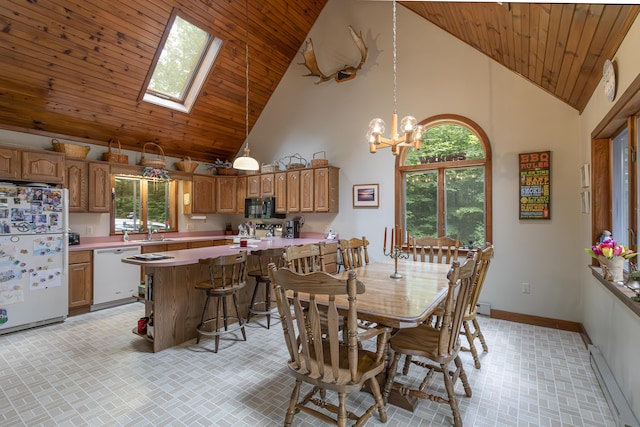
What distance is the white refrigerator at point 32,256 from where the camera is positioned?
342 centimetres

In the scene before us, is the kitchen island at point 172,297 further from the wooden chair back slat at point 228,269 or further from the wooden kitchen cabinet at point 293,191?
the wooden kitchen cabinet at point 293,191

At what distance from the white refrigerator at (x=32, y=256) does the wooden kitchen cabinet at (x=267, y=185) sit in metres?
2.89

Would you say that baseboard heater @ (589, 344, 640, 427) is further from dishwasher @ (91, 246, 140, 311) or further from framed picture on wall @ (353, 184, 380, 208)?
dishwasher @ (91, 246, 140, 311)

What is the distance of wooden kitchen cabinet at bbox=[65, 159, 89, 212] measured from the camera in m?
4.32

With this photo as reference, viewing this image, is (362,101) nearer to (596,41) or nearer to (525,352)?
(596,41)

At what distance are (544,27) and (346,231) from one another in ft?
11.4

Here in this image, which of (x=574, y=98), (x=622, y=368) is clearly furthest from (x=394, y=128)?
(x=622, y=368)

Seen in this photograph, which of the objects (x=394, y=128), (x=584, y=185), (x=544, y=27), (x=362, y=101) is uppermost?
(x=362, y=101)

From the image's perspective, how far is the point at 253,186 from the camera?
6.04 m

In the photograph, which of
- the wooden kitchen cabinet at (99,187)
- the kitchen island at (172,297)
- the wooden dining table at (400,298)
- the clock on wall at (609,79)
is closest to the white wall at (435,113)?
the clock on wall at (609,79)

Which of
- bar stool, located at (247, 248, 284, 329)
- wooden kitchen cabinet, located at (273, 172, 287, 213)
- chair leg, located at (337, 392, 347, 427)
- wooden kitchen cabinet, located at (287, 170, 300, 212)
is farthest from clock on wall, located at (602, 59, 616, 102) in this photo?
wooden kitchen cabinet, located at (273, 172, 287, 213)

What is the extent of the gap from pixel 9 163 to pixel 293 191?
3595 mm

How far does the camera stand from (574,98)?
3.23m

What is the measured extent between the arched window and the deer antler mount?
1459 millimetres
